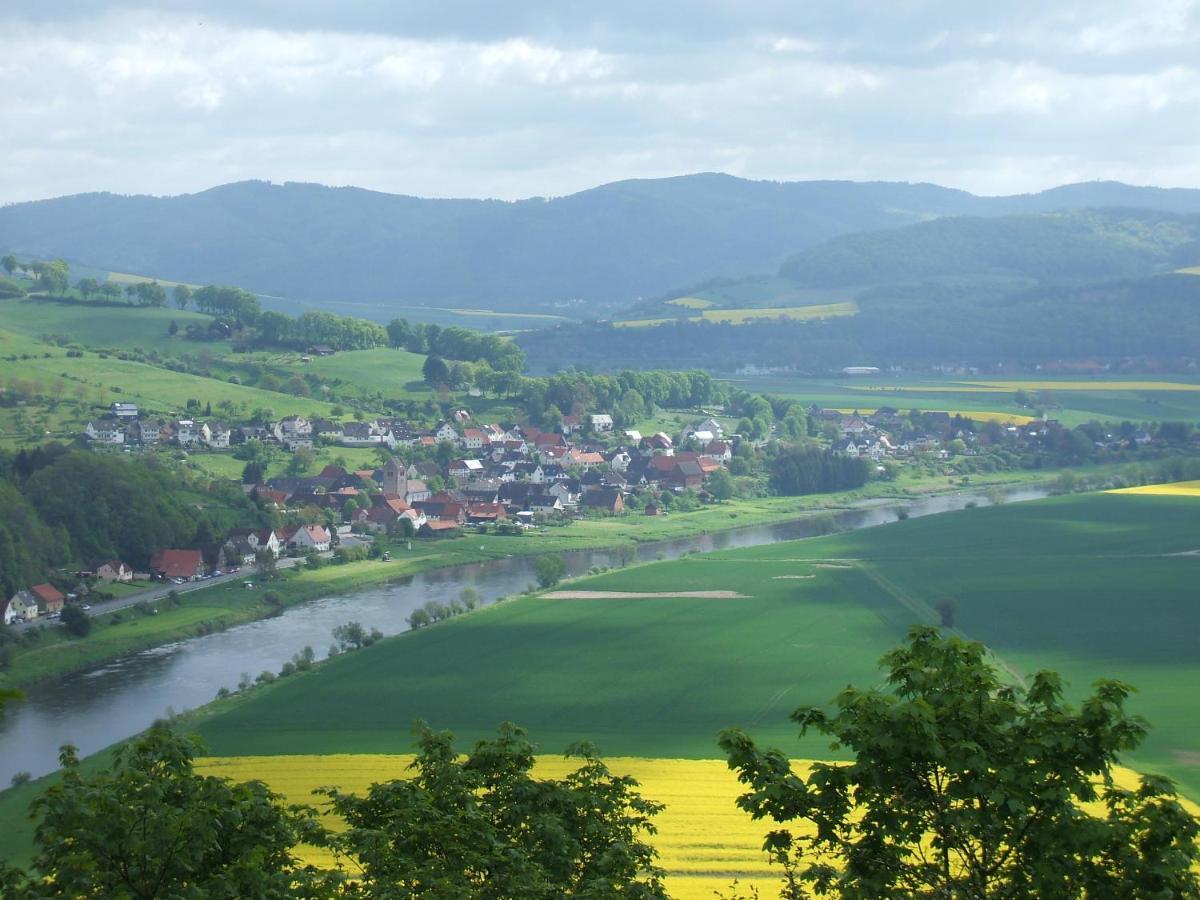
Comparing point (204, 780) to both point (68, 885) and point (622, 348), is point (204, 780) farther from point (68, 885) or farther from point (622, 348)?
point (622, 348)

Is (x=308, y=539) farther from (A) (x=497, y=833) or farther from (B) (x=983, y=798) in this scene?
(B) (x=983, y=798)

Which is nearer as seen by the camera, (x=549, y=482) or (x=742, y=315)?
(x=549, y=482)

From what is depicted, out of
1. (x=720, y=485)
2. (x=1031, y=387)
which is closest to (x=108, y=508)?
(x=720, y=485)

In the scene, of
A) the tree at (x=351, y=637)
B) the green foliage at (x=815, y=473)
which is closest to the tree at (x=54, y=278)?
the green foliage at (x=815, y=473)

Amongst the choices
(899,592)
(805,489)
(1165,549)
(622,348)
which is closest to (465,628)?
(899,592)

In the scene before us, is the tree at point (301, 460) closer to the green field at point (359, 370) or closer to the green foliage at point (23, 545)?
the green field at point (359, 370)
